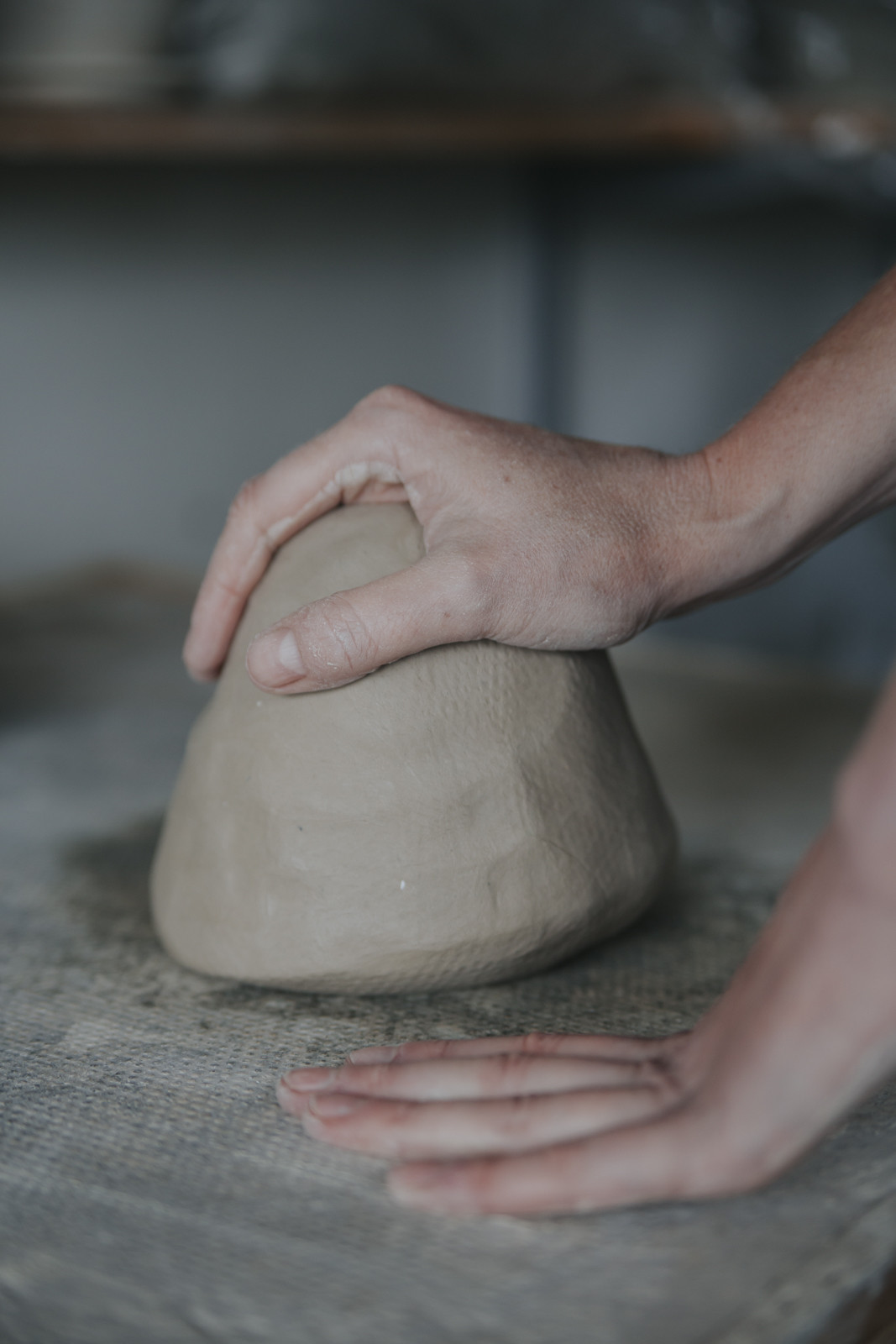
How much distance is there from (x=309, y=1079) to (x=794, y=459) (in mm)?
594

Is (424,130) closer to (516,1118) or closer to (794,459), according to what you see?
(794,459)

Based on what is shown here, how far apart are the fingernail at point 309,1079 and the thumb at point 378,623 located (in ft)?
0.91

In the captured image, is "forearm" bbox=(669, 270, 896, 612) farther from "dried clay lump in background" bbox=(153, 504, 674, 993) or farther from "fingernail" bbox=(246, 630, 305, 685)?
"fingernail" bbox=(246, 630, 305, 685)

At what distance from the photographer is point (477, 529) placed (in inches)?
36.9

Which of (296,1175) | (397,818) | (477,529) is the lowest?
(296,1175)

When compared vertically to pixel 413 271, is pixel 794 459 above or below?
above

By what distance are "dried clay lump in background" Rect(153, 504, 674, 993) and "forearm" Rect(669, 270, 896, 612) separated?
14 centimetres

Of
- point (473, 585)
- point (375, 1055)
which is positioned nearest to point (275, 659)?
point (473, 585)

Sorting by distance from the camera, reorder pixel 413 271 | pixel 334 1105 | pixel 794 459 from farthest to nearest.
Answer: pixel 413 271, pixel 794 459, pixel 334 1105

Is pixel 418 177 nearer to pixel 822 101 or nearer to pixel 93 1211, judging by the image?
pixel 822 101

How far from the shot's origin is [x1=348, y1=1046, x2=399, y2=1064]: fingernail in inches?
33.4

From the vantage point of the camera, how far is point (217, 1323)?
26.0 inches

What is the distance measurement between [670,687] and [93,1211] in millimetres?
1368

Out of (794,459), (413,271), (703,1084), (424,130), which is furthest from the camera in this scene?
(413,271)
